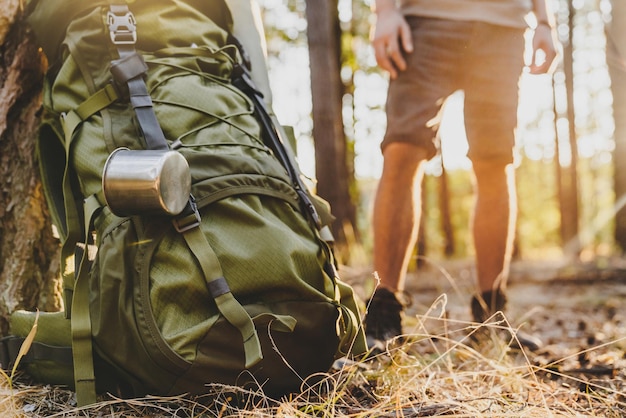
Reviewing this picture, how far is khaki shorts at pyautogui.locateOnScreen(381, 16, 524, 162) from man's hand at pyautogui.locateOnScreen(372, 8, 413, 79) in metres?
0.04

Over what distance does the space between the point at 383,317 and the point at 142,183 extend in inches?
46.4

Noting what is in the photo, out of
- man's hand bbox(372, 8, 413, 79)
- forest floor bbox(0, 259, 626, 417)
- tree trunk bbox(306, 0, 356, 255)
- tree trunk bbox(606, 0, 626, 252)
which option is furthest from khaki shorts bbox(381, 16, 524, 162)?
tree trunk bbox(606, 0, 626, 252)

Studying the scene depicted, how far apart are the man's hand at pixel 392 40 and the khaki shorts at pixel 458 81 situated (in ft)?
0.14

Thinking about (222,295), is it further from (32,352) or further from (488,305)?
A: (488,305)

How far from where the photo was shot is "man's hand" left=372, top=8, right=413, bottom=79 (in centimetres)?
217

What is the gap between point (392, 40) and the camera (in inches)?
85.7

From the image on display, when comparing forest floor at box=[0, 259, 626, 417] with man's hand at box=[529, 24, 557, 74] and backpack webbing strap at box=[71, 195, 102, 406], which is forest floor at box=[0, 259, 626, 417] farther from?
man's hand at box=[529, 24, 557, 74]

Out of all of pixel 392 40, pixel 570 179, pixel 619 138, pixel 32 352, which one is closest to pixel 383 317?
pixel 392 40

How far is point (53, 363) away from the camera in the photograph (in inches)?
58.7

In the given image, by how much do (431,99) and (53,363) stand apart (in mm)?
1592

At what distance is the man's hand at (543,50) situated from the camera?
7.41 feet

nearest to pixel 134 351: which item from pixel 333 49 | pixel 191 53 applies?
pixel 191 53

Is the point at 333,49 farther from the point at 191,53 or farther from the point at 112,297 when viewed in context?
→ the point at 112,297

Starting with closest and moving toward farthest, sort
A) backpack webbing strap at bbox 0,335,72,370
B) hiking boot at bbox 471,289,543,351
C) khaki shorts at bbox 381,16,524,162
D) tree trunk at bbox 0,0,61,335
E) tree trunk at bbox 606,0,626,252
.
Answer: backpack webbing strap at bbox 0,335,72,370
tree trunk at bbox 0,0,61,335
khaki shorts at bbox 381,16,524,162
hiking boot at bbox 471,289,543,351
tree trunk at bbox 606,0,626,252
